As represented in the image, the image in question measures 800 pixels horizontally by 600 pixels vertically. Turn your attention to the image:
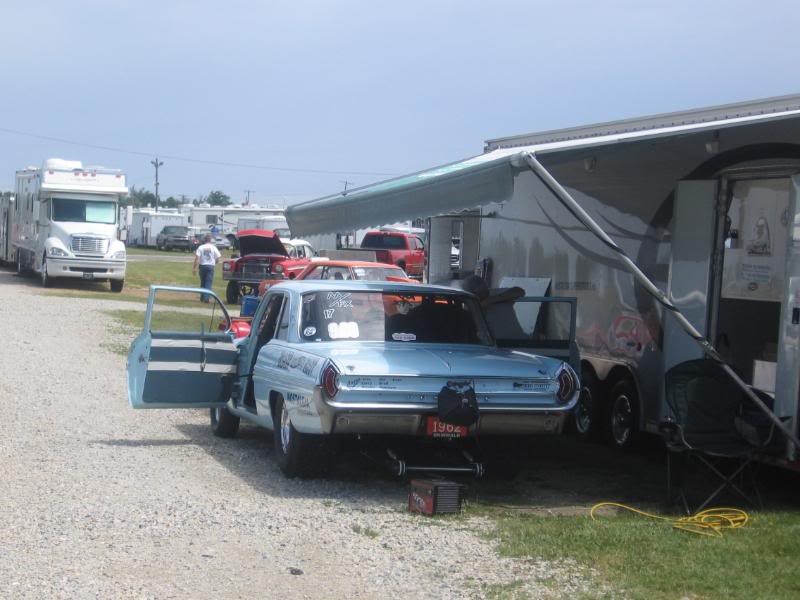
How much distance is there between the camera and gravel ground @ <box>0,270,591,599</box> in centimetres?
575

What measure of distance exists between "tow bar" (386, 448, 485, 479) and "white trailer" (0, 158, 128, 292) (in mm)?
22583

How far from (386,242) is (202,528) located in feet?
96.9

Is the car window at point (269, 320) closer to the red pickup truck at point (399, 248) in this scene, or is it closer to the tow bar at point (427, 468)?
the tow bar at point (427, 468)

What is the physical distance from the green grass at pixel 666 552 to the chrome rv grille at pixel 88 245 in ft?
77.3

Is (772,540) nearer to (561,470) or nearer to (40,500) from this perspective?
(561,470)

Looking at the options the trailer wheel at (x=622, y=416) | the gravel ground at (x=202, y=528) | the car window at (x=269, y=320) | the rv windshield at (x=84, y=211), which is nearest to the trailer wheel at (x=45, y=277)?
the rv windshield at (x=84, y=211)

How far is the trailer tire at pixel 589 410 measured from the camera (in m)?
10.8

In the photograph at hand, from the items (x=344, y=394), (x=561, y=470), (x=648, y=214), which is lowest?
(x=561, y=470)

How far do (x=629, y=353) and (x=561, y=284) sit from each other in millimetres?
1552

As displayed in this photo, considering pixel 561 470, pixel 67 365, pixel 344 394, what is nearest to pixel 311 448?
pixel 344 394

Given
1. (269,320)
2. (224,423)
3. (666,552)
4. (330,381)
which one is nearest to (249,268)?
(224,423)

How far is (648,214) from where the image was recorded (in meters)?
9.95

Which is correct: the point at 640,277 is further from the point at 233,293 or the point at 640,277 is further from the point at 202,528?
the point at 233,293

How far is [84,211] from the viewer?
29.7 meters
